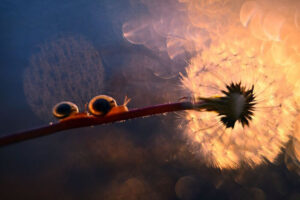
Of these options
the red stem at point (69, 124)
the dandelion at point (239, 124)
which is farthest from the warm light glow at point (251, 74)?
the red stem at point (69, 124)

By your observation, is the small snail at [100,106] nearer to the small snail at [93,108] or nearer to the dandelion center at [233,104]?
the small snail at [93,108]

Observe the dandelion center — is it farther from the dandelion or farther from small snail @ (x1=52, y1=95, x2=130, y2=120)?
small snail @ (x1=52, y1=95, x2=130, y2=120)

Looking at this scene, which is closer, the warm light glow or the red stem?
the red stem

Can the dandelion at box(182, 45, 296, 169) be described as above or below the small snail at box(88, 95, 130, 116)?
below

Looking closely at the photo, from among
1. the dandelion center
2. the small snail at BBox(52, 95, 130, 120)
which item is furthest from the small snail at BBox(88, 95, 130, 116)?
the dandelion center

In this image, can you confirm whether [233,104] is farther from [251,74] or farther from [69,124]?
[69,124]

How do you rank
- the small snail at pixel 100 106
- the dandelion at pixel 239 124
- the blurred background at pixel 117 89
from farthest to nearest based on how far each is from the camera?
the blurred background at pixel 117 89 → the dandelion at pixel 239 124 → the small snail at pixel 100 106

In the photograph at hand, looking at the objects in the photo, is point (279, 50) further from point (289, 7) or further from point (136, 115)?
point (136, 115)
